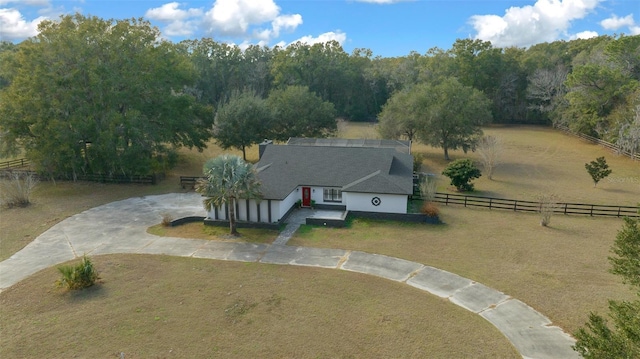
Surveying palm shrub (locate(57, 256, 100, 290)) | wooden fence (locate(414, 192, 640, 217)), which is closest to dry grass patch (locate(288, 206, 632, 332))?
wooden fence (locate(414, 192, 640, 217))

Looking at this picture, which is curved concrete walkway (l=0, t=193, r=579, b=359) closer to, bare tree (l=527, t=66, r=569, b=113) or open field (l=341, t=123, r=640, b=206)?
open field (l=341, t=123, r=640, b=206)

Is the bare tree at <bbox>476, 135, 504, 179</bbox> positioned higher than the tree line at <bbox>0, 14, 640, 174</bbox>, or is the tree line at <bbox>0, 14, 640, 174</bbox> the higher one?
the tree line at <bbox>0, 14, 640, 174</bbox>

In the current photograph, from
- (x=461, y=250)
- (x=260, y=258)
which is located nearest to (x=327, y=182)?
(x=260, y=258)

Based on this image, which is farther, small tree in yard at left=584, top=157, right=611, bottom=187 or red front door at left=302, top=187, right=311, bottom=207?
small tree in yard at left=584, top=157, right=611, bottom=187

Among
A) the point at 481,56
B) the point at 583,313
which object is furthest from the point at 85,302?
the point at 481,56

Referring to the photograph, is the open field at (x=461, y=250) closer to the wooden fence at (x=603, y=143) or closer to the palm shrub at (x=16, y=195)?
the palm shrub at (x=16, y=195)

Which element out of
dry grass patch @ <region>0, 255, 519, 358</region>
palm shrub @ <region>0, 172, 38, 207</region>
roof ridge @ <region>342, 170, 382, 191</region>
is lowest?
dry grass patch @ <region>0, 255, 519, 358</region>

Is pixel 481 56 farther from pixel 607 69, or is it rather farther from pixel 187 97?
pixel 187 97
